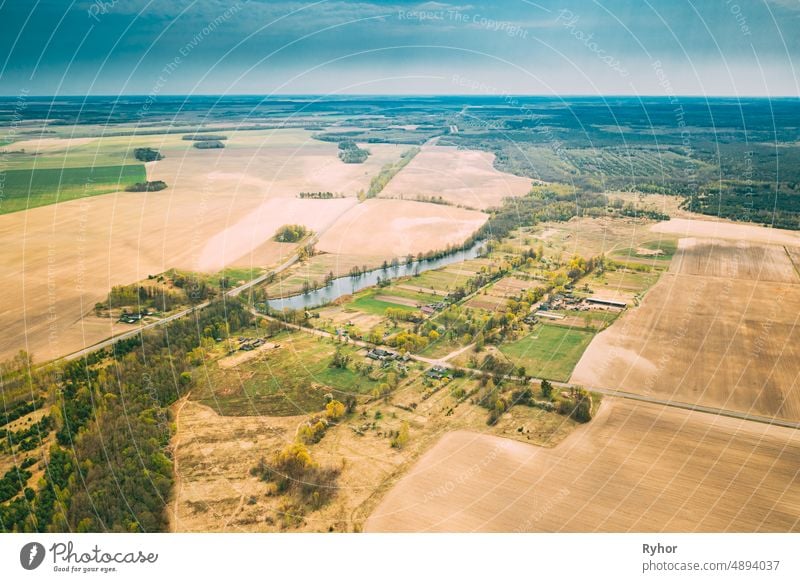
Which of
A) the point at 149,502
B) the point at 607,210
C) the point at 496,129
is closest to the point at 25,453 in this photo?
the point at 149,502

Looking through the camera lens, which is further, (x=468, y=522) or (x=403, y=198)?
(x=403, y=198)

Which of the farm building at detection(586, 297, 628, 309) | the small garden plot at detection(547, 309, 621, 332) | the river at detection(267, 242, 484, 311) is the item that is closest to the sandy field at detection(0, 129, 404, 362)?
the river at detection(267, 242, 484, 311)

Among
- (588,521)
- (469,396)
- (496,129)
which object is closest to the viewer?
(588,521)

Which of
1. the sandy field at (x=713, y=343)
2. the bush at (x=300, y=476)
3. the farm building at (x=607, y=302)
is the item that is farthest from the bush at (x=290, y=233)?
the bush at (x=300, y=476)
